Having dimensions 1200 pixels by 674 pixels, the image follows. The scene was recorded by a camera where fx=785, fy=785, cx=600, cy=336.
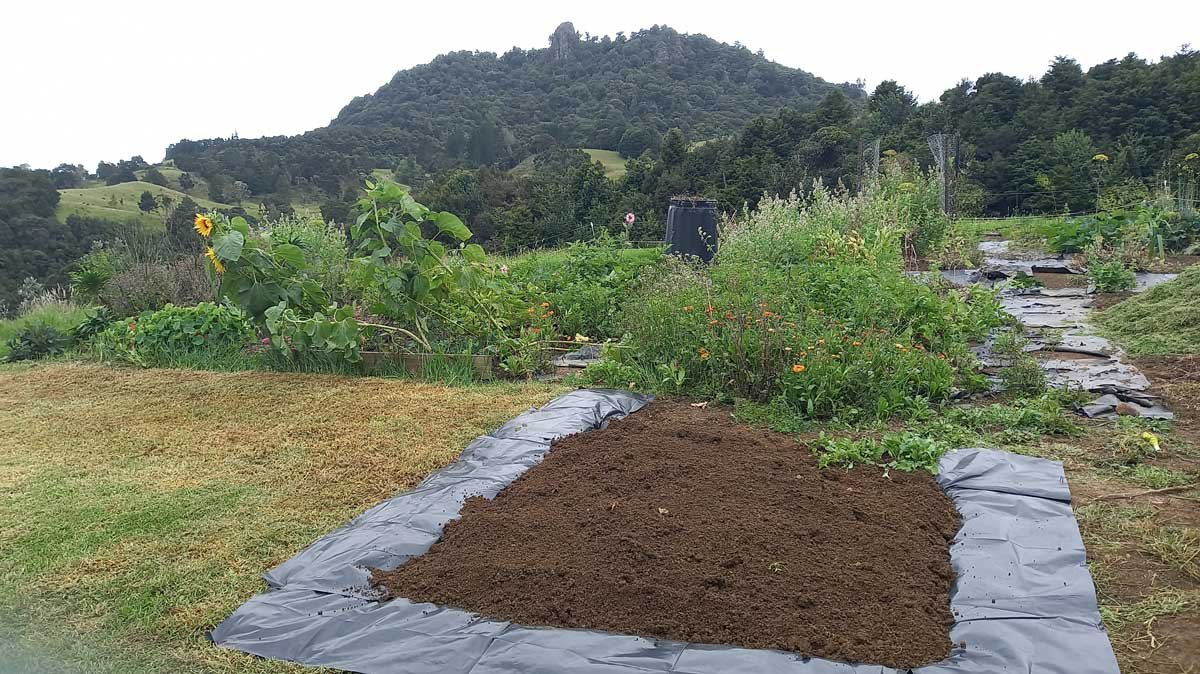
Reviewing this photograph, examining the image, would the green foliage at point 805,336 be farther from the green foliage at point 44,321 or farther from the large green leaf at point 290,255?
the green foliage at point 44,321

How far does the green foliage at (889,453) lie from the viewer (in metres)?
3.53

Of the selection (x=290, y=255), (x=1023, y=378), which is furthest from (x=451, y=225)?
(x=1023, y=378)

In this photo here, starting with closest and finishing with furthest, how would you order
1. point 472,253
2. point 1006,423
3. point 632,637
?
1. point 632,637
2. point 1006,423
3. point 472,253

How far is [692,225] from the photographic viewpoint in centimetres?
853

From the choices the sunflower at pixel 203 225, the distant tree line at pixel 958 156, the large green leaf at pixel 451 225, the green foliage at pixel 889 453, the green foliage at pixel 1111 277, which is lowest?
the green foliage at pixel 889 453

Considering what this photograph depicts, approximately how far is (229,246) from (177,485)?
2070 millimetres

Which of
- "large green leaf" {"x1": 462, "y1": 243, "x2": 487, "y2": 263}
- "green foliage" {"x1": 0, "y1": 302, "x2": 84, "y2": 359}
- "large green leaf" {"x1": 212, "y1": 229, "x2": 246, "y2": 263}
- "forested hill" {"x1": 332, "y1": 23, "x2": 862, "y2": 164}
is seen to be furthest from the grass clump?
"forested hill" {"x1": 332, "y1": 23, "x2": 862, "y2": 164}

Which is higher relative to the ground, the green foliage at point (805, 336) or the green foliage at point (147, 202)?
the green foliage at point (147, 202)

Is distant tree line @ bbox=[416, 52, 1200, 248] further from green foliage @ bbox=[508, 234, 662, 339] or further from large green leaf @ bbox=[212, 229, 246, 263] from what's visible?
large green leaf @ bbox=[212, 229, 246, 263]

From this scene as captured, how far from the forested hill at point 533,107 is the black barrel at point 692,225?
25.9 m

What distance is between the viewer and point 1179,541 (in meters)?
2.75

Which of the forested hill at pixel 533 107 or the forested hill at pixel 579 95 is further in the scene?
the forested hill at pixel 579 95

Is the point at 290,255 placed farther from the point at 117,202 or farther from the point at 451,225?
the point at 117,202

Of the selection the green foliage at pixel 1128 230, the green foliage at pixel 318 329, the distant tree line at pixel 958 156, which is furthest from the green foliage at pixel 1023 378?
the distant tree line at pixel 958 156
